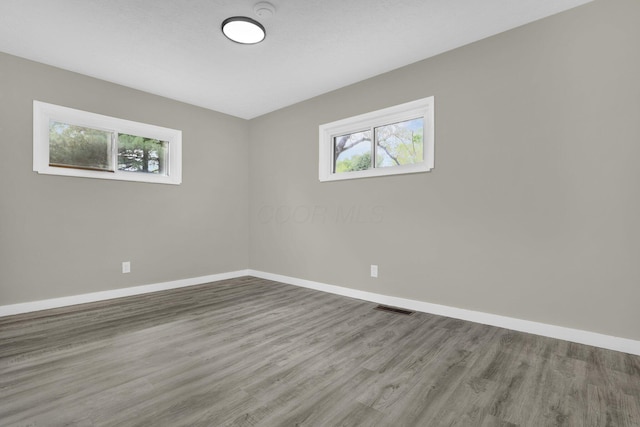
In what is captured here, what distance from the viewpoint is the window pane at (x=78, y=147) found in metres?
3.29

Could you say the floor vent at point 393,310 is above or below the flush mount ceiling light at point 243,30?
below

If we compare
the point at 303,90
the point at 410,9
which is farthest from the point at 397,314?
the point at 303,90

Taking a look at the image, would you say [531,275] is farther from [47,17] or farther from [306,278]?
[47,17]

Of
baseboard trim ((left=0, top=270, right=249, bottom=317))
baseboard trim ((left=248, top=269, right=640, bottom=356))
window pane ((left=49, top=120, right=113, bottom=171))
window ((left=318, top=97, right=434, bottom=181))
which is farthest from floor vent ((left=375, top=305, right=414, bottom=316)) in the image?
window pane ((left=49, top=120, right=113, bottom=171))

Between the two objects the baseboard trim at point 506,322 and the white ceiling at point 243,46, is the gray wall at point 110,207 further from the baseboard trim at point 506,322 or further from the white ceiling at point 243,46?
the baseboard trim at point 506,322

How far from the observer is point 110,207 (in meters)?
3.61

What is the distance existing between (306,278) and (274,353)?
208 cm

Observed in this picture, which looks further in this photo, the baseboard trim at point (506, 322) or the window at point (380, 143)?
the window at point (380, 143)

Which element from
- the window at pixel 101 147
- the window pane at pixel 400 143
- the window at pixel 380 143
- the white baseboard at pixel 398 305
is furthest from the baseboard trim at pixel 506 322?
the window at pixel 101 147

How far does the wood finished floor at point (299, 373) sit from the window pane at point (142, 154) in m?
1.91

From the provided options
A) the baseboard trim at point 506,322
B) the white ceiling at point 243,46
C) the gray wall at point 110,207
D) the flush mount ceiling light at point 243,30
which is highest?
the white ceiling at point 243,46

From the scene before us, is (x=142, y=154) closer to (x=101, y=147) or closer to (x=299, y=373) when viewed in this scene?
(x=101, y=147)

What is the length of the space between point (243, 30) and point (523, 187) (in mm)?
2757

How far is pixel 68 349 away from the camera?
2178mm
